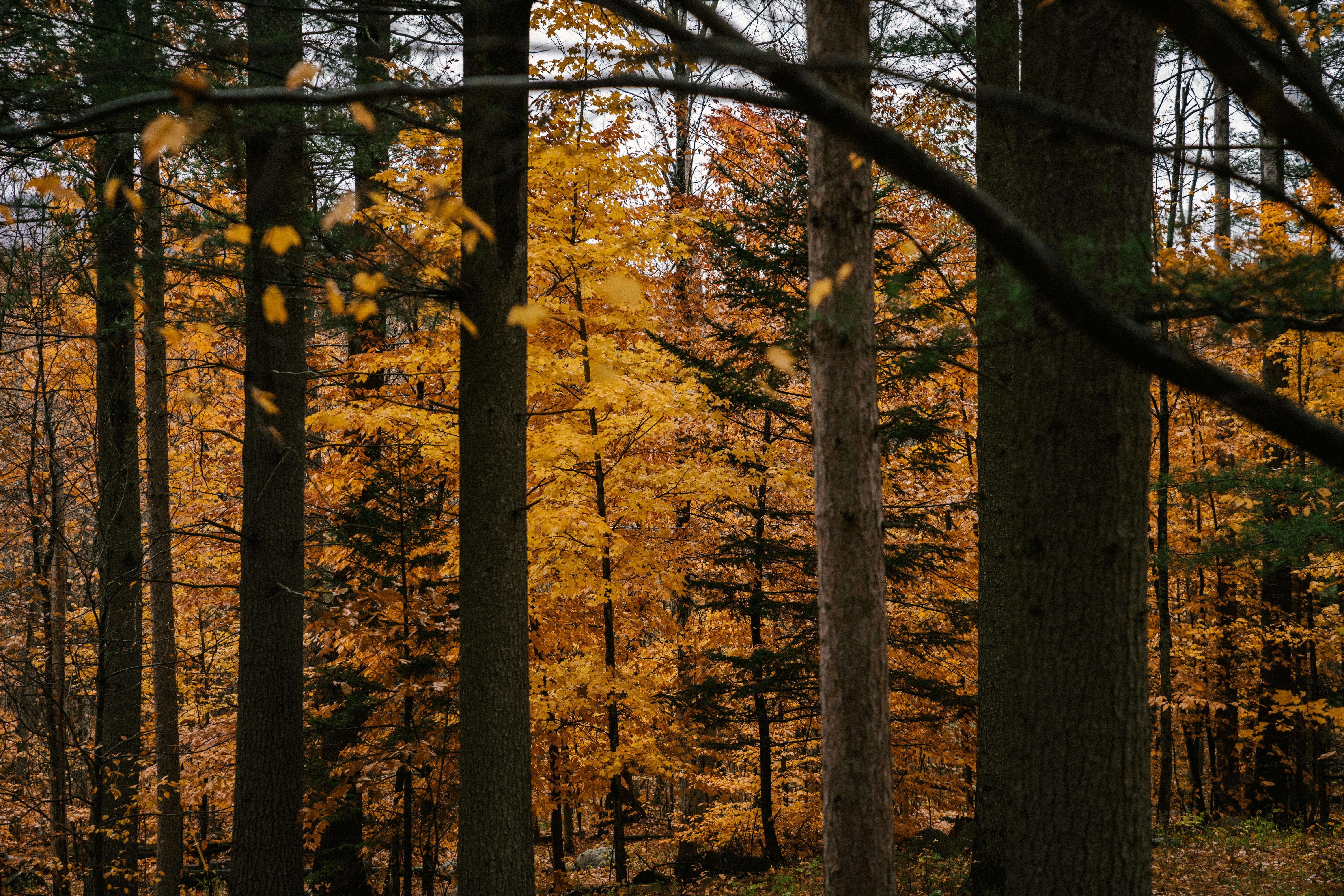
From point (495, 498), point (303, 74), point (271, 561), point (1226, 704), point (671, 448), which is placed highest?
point (303, 74)

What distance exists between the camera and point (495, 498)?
459 cm

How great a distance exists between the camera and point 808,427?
408 inches

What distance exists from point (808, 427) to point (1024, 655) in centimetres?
777

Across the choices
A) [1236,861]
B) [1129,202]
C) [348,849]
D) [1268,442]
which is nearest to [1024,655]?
[1129,202]

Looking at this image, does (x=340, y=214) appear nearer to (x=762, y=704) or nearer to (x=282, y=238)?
(x=282, y=238)

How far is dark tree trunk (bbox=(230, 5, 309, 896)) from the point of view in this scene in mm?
5531

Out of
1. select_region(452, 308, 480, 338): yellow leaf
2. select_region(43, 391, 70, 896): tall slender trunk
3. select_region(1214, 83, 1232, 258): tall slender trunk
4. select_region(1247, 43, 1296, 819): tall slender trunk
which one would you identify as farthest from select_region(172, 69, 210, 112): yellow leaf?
select_region(1247, 43, 1296, 819): tall slender trunk

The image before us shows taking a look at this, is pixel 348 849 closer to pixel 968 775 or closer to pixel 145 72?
pixel 145 72

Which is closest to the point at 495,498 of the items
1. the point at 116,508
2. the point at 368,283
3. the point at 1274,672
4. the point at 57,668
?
the point at 368,283

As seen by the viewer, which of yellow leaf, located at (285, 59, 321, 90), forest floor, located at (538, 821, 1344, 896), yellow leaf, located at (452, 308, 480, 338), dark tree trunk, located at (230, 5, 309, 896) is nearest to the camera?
yellow leaf, located at (285, 59, 321, 90)

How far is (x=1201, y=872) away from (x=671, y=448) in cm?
778

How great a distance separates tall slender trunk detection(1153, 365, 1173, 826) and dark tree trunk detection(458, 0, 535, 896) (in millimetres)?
8534

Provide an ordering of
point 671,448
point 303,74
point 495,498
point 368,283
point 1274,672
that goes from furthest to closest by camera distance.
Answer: point 1274,672 < point 671,448 < point 495,498 < point 368,283 < point 303,74

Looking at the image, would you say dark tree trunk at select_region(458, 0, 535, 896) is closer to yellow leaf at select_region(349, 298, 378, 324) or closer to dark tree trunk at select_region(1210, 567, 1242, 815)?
yellow leaf at select_region(349, 298, 378, 324)
